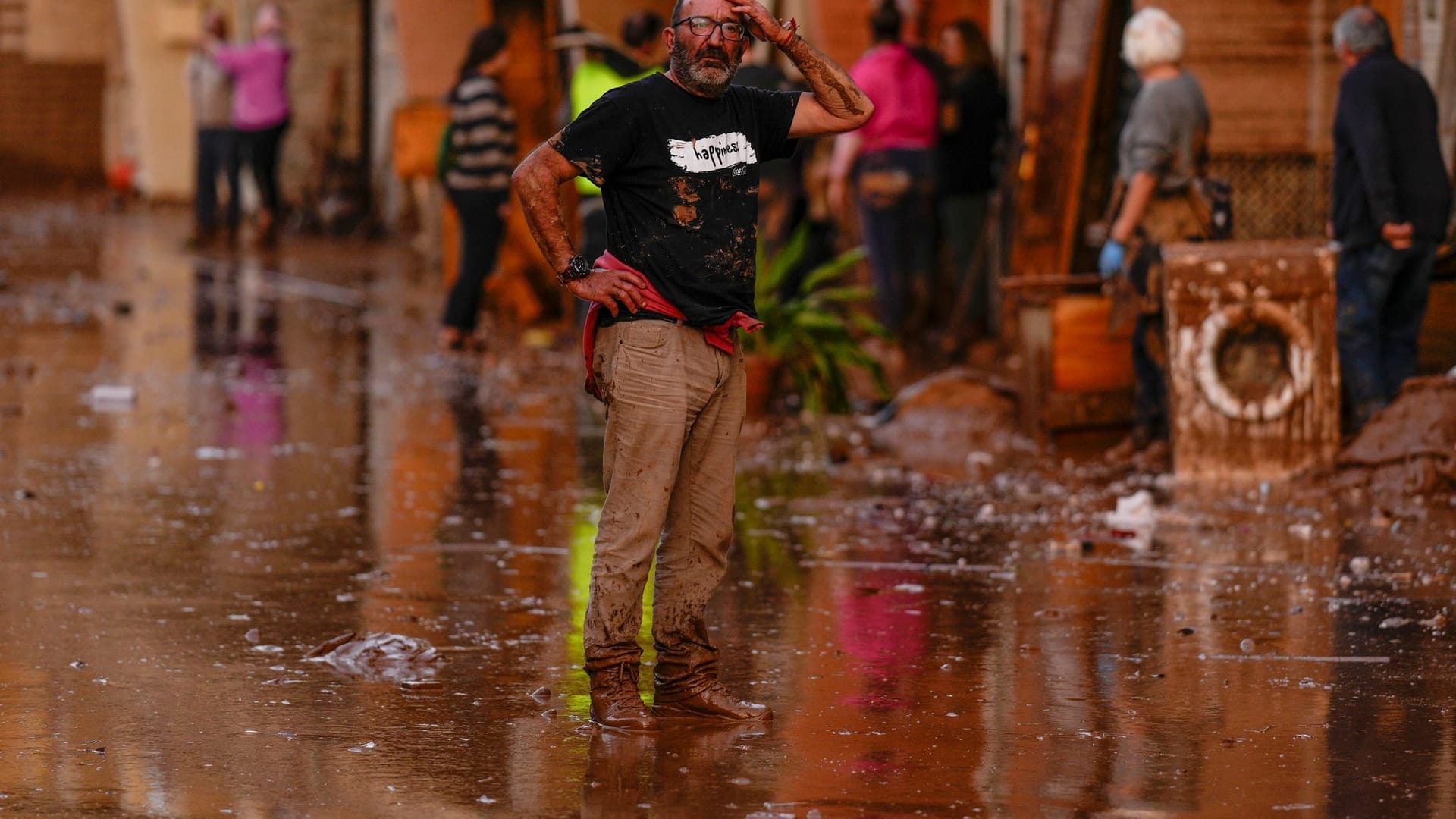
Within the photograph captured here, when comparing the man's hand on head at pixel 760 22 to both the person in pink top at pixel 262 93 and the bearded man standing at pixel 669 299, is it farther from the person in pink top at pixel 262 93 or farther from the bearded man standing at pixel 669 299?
the person in pink top at pixel 262 93

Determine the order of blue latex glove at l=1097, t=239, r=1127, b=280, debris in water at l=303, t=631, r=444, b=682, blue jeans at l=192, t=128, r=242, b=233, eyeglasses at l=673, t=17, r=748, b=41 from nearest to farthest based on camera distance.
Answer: eyeglasses at l=673, t=17, r=748, b=41 → debris in water at l=303, t=631, r=444, b=682 → blue latex glove at l=1097, t=239, r=1127, b=280 → blue jeans at l=192, t=128, r=242, b=233

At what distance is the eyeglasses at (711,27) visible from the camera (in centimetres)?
575

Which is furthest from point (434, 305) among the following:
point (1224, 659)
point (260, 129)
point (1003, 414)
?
point (1224, 659)

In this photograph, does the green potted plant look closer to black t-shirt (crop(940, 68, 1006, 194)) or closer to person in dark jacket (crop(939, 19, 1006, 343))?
person in dark jacket (crop(939, 19, 1006, 343))

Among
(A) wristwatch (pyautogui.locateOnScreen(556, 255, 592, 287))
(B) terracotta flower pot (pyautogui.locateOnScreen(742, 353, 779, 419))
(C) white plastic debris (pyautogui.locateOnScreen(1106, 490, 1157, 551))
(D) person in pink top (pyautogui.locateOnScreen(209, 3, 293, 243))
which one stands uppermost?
(D) person in pink top (pyautogui.locateOnScreen(209, 3, 293, 243))

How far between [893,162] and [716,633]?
765 centimetres

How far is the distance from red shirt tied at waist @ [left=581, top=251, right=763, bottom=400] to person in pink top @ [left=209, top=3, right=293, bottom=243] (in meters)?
18.0

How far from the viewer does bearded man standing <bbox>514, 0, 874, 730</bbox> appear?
5.78 metres

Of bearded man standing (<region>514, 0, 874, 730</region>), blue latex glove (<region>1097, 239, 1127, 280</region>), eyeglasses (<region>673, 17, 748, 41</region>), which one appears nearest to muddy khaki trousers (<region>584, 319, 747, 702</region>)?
bearded man standing (<region>514, 0, 874, 730</region>)

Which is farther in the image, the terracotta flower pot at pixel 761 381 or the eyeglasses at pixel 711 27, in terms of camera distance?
the terracotta flower pot at pixel 761 381

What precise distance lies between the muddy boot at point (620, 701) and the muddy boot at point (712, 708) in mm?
108

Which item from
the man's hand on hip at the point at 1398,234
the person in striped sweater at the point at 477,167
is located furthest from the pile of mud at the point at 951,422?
the person in striped sweater at the point at 477,167

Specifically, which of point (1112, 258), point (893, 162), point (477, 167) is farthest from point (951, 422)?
point (477, 167)

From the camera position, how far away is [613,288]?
579 cm
